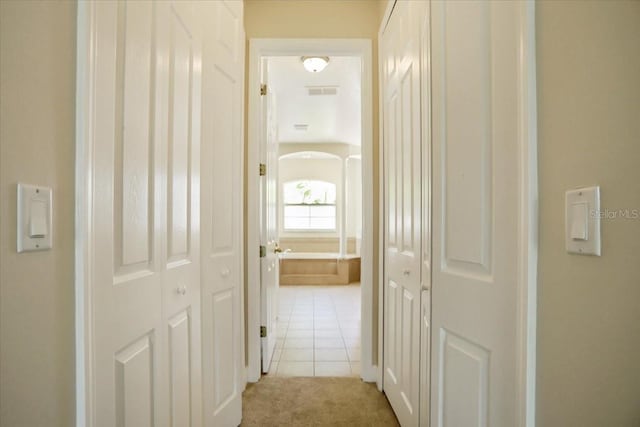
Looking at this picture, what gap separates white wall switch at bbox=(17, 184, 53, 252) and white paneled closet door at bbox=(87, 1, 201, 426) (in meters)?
0.12

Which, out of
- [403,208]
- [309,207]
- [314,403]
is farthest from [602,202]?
[309,207]

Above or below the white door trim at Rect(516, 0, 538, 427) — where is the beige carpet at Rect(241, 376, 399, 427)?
below

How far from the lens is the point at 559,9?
0.66 meters

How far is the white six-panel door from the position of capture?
805 mm

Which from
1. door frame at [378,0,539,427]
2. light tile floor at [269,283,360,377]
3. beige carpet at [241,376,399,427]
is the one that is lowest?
light tile floor at [269,283,360,377]

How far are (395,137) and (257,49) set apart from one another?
1241mm

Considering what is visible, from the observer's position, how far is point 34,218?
610 mm

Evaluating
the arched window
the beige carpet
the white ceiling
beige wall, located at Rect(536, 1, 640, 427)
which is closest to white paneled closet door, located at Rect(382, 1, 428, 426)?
the beige carpet

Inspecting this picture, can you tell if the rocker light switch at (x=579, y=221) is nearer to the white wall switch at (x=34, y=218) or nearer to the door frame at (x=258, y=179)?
the white wall switch at (x=34, y=218)

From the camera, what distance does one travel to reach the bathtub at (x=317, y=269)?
654 cm

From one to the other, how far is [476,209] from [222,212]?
1.20 meters

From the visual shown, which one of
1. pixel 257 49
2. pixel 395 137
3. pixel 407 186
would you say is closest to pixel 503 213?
pixel 407 186

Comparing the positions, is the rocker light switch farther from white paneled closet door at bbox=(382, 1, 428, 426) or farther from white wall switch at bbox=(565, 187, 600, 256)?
white paneled closet door at bbox=(382, 1, 428, 426)

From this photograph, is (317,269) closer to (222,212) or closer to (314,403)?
(314,403)
